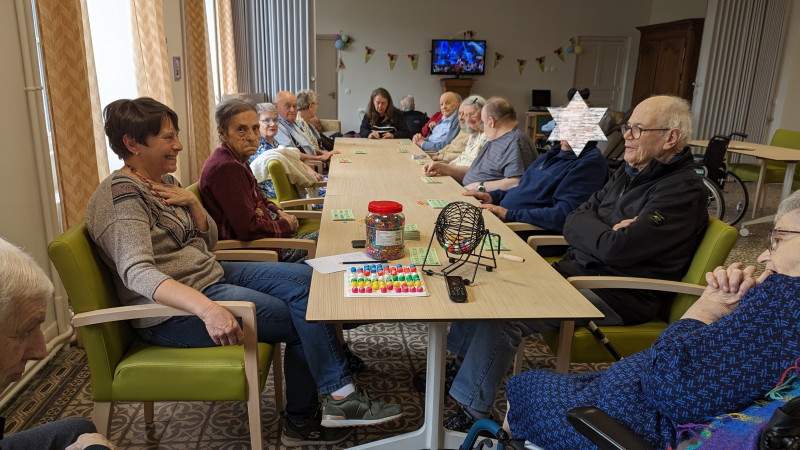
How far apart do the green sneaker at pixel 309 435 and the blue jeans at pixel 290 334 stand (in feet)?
0.09

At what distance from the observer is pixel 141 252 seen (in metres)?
1.47

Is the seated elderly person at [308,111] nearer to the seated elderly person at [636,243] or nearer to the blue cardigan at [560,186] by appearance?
the blue cardigan at [560,186]

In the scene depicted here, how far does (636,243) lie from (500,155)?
1572 millimetres

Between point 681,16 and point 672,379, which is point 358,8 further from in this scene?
point 672,379

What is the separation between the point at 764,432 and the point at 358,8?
9561mm

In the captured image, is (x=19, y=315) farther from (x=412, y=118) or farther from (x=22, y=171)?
(x=412, y=118)

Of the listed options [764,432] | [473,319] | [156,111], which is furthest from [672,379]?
[156,111]

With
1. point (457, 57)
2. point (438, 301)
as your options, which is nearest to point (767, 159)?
point (438, 301)

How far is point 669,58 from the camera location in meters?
8.84

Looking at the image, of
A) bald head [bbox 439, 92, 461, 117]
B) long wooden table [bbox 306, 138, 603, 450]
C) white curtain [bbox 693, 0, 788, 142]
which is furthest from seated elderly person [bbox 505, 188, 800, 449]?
white curtain [bbox 693, 0, 788, 142]

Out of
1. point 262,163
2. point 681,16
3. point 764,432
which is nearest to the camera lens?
point 764,432

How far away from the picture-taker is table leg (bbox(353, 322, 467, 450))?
5.20 feet

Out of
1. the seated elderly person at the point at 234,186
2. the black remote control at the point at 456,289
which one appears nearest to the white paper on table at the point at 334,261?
the black remote control at the point at 456,289

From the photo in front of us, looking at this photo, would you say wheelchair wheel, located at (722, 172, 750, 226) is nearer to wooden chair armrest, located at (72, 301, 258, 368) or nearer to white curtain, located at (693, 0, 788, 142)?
white curtain, located at (693, 0, 788, 142)
